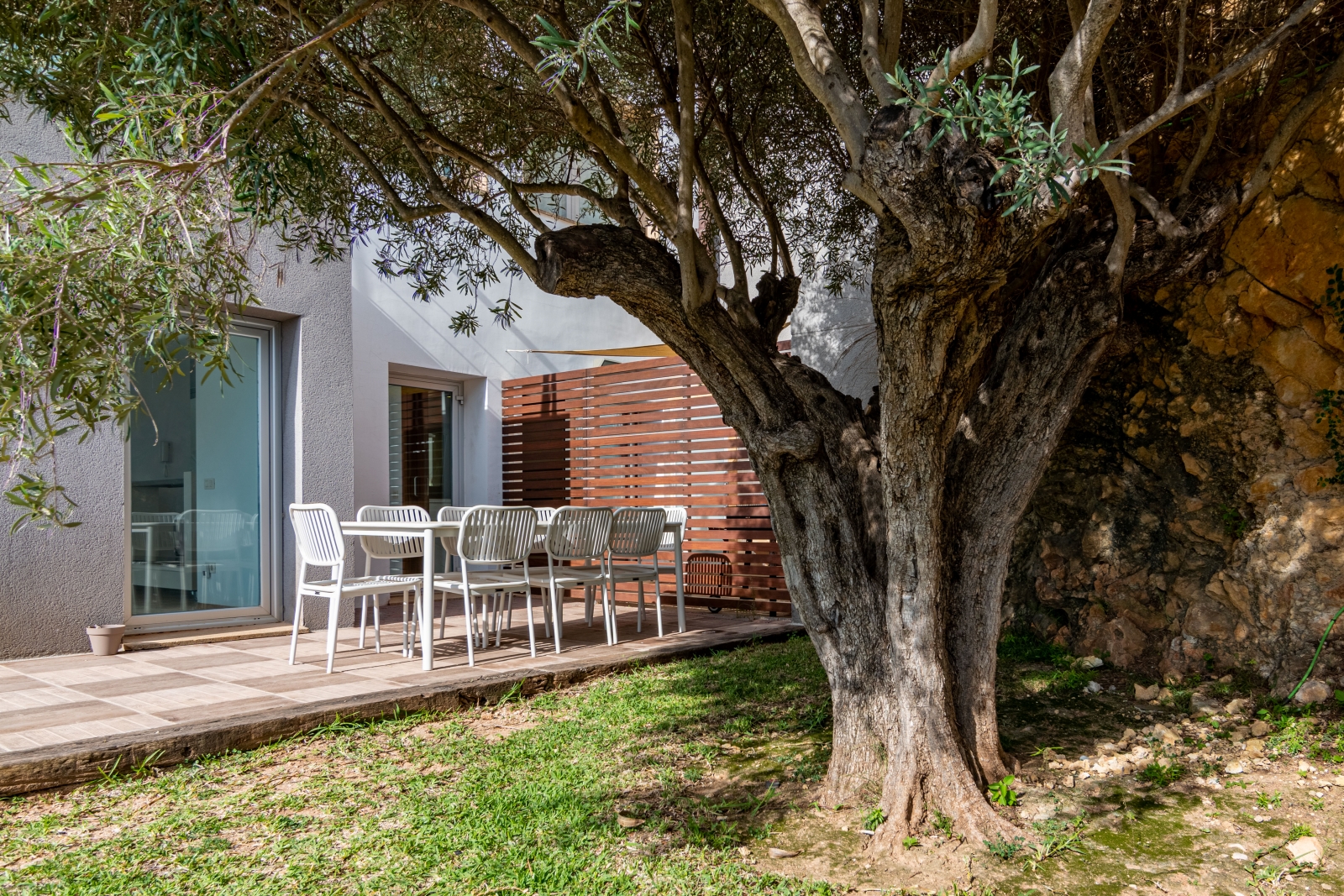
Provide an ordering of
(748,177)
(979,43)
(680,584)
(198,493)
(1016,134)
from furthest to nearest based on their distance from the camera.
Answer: (680,584) → (198,493) → (748,177) → (979,43) → (1016,134)

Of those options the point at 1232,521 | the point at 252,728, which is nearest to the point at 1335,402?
the point at 1232,521

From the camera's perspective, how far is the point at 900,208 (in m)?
2.59

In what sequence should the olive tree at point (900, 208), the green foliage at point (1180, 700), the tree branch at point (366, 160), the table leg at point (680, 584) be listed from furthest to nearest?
the table leg at point (680, 584) < the green foliage at point (1180, 700) < the tree branch at point (366, 160) < the olive tree at point (900, 208)

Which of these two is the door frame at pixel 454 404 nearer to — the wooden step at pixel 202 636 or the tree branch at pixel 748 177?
the wooden step at pixel 202 636

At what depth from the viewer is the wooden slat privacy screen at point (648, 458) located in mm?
8297

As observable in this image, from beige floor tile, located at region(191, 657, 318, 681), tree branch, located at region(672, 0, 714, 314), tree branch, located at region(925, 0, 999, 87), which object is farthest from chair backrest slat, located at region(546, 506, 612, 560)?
tree branch, located at region(925, 0, 999, 87)

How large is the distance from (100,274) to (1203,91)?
3.39 m

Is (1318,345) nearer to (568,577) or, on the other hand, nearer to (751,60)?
(751,60)

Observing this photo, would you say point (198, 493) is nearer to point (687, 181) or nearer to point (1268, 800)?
point (687, 181)

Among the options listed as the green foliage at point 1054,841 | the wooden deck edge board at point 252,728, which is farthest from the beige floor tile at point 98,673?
the green foliage at point 1054,841

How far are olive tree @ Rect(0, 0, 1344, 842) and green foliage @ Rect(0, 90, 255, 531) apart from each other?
9 centimetres

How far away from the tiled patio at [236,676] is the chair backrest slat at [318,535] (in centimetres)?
68

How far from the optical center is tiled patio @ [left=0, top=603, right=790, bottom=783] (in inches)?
163

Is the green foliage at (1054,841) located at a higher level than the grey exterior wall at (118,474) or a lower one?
lower
